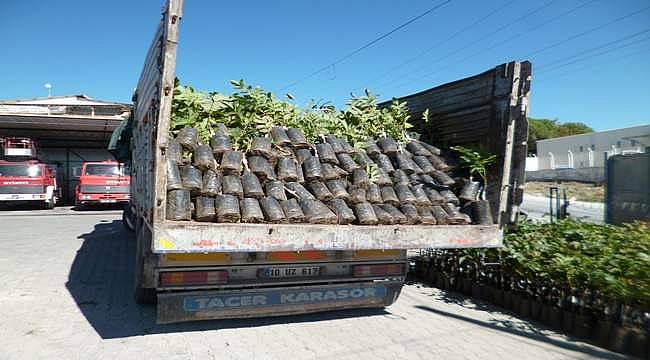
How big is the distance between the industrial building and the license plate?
47.9 feet

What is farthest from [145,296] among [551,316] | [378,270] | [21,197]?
[21,197]

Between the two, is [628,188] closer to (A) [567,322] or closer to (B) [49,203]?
(A) [567,322]

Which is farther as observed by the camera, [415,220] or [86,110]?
[86,110]

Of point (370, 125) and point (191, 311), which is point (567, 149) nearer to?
point (370, 125)

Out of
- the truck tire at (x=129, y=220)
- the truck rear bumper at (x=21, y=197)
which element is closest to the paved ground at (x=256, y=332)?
the truck tire at (x=129, y=220)

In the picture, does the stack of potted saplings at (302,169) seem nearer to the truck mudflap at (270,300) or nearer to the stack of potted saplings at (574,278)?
the truck mudflap at (270,300)

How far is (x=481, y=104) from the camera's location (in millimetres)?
4762

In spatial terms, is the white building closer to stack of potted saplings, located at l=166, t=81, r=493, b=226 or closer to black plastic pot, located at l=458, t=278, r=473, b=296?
black plastic pot, located at l=458, t=278, r=473, b=296

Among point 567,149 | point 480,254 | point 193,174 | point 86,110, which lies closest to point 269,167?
point 193,174

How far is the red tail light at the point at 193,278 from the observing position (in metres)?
3.59

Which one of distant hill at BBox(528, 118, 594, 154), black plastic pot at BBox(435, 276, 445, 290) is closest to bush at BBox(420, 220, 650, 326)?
black plastic pot at BBox(435, 276, 445, 290)

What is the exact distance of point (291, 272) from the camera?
13.3ft

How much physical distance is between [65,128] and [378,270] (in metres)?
20.8

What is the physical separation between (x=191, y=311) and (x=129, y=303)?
1821 mm
